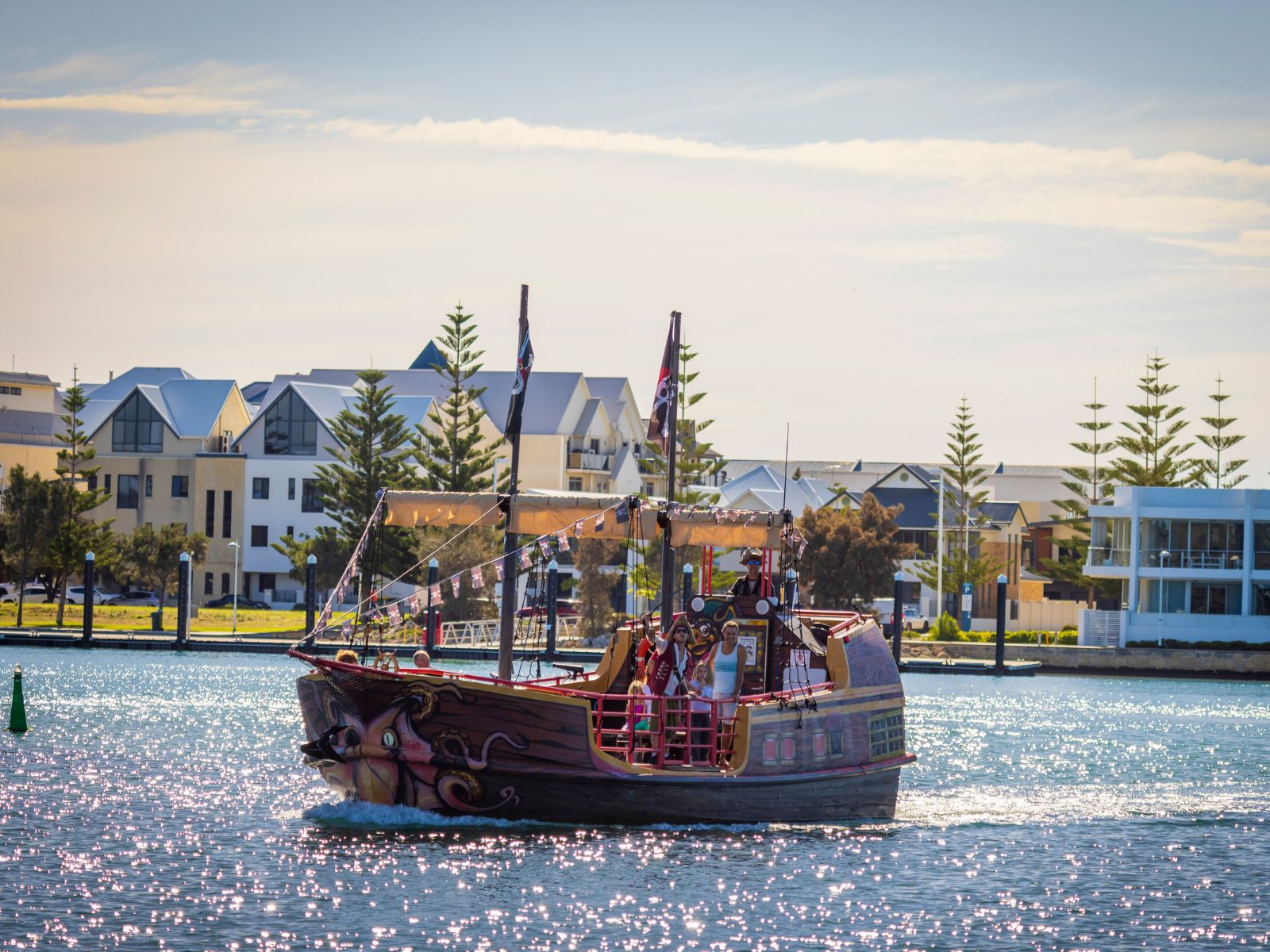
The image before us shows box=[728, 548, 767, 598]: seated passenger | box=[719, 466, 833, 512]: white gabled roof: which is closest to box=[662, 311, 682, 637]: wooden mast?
box=[728, 548, 767, 598]: seated passenger

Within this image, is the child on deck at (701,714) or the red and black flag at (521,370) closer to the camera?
the child on deck at (701,714)

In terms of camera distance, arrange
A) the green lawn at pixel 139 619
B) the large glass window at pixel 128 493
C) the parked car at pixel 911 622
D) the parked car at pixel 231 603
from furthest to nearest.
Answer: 1. the large glass window at pixel 128 493
2. the parked car at pixel 231 603
3. the parked car at pixel 911 622
4. the green lawn at pixel 139 619

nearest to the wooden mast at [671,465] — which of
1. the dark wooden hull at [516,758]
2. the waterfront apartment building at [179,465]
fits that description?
the dark wooden hull at [516,758]

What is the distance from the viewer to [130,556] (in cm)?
7812

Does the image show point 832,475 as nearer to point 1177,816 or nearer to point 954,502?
point 954,502

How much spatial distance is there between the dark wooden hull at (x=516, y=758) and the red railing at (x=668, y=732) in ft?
1.01

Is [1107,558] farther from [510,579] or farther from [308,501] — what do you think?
[510,579]

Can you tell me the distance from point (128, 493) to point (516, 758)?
70.9 meters

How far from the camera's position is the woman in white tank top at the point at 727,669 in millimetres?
24000

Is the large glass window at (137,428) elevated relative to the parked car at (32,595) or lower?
elevated

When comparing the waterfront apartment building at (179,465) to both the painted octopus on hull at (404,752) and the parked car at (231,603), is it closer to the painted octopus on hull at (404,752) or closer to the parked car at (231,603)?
the parked car at (231,603)

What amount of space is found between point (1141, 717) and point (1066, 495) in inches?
2907

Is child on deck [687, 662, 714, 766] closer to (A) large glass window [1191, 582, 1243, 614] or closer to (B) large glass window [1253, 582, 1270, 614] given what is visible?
(B) large glass window [1253, 582, 1270, 614]

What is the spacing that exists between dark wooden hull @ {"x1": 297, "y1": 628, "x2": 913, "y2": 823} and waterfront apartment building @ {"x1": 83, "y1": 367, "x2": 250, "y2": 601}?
2558 inches
